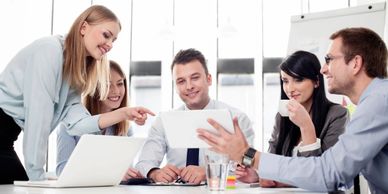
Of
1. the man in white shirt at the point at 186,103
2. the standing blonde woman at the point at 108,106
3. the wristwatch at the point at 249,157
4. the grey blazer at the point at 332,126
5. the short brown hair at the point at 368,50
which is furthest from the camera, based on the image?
the man in white shirt at the point at 186,103

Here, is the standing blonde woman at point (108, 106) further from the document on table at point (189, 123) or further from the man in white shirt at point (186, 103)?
the document on table at point (189, 123)

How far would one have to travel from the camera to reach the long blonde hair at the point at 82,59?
7.00ft

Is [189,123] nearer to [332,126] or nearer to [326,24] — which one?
[332,126]

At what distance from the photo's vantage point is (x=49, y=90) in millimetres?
2008

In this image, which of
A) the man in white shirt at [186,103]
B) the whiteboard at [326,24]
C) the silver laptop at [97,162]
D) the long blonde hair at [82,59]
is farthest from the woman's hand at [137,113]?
the whiteboard at [326,24]

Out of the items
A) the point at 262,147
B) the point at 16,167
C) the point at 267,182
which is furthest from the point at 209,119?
the point at 262,147

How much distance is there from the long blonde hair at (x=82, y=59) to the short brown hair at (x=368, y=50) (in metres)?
1.02

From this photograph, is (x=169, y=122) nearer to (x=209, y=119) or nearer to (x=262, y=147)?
(x=209, y=119)

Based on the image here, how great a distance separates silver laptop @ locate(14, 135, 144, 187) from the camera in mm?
1636

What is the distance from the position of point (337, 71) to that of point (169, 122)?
683 mm

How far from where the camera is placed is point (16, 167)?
6.57 ft

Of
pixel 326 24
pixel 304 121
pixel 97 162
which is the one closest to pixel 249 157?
pixel 304 121

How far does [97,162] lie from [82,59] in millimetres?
592

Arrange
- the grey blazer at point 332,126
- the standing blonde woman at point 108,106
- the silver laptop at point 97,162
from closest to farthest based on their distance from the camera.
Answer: the silver laptop at point 97,162 → the grey blazer at point 332,126 → the standing blonde woman at point 108,106
